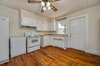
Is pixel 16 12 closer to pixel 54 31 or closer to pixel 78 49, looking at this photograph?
pixel 54 31

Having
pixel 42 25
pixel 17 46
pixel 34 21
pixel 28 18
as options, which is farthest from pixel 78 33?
pixel 17 46

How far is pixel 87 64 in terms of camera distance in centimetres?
236

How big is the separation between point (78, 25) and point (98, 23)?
1059 mm

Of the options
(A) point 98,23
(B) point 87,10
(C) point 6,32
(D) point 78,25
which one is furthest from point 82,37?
(C) point 6,32

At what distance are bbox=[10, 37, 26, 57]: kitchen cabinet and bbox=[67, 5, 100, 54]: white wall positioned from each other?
318 cm

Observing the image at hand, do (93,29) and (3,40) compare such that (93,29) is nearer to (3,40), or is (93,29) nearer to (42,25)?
(42,25)

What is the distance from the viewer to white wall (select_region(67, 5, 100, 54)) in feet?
10.7

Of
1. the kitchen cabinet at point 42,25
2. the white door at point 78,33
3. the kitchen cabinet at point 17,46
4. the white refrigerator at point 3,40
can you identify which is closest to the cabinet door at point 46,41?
the kitchen cabinet at point 42,25

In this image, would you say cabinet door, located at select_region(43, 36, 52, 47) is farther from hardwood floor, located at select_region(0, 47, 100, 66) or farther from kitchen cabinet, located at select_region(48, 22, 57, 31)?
hardwood floor, located at select_region(0, 47, 100, 66)

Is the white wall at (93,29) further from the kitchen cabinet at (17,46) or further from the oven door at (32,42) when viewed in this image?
the kitchen cabinet at (17,46)

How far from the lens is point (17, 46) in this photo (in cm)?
312

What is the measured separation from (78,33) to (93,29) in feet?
2.84

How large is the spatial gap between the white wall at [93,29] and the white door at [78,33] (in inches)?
9.8

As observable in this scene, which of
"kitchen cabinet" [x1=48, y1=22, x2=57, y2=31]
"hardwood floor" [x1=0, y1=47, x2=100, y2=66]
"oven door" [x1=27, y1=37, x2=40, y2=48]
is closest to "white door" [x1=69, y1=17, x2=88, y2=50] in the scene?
"hardwood floor" [x1=0, y1=47, x2=100, y2=66]
